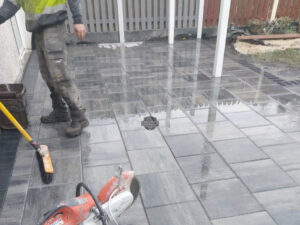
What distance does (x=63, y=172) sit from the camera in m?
3.13

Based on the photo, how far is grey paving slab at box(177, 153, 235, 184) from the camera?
120 inches

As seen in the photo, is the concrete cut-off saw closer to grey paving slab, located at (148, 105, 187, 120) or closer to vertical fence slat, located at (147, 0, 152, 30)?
grey paving slab, located at (148, 105, 187, 120)

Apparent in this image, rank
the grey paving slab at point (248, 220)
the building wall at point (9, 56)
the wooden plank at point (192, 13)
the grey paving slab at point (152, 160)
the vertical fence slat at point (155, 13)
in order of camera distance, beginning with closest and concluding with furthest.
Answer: the grey paving slab at point (248, 220)
the grey paving slab at point (152, 160)
the building wall at point (9, 56)
the vertical fence slat at point (155, 13)
the wooden plank at point (192, 13)

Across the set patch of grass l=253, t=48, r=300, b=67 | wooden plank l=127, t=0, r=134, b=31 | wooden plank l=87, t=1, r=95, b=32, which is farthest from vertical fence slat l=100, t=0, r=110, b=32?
patch of grass l=253, t=48, r=300, b=67

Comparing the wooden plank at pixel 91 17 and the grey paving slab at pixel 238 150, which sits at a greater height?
the wooden plank at pixel 91 17

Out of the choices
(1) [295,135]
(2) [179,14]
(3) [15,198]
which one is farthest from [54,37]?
(2) [179,14]

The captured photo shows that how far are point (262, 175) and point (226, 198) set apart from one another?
1.87ft

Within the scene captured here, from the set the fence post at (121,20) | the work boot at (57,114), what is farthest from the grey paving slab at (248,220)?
the fence post at (121,20)

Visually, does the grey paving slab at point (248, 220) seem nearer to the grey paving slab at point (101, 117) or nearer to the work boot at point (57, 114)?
the grey paving slab at point (101, 117)

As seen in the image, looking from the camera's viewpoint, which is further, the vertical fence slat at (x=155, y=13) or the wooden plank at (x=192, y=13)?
the wooden plank at (x=192, y=13)

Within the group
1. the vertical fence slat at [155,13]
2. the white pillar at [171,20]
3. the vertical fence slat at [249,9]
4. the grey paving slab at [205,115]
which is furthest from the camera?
the vertical fence slat at [249,9]

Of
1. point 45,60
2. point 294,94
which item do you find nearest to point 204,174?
point 45,60

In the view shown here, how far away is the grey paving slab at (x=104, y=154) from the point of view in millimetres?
3283

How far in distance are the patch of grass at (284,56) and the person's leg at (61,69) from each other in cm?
497
